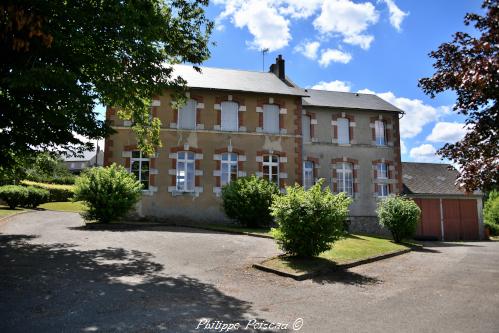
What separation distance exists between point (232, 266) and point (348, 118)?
17.3 meters

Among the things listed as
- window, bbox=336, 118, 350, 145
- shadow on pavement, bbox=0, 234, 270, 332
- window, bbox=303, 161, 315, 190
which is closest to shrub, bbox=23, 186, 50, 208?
window, bbox=303, 161, 315, 190

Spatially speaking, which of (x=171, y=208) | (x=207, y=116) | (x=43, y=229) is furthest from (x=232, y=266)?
(x=207, y=116)

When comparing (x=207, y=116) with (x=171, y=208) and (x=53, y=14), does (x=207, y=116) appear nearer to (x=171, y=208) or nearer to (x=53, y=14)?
(x=171, y=208)

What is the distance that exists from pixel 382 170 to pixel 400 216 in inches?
348

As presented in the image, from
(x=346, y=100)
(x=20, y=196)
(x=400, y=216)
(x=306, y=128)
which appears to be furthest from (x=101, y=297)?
(x=346, y=100)

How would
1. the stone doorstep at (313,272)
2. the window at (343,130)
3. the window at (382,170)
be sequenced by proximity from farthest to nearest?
the window at (382,170) → the window at (343,130) → the stone doorstep at (313,272)

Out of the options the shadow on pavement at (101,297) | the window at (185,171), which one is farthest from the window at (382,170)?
the shadow on pavement at (101,297)

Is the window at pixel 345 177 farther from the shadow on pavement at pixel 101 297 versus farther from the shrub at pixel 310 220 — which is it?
the shadow on pavement at pixel 101 297

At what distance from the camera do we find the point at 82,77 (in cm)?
939

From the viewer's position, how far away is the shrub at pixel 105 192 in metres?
16.3

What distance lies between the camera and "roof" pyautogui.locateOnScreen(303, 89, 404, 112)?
80.9ft

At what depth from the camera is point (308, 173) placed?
78.2ft

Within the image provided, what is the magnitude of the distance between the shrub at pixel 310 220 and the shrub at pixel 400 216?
7.62 meters

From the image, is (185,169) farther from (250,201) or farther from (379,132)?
(379,132)
